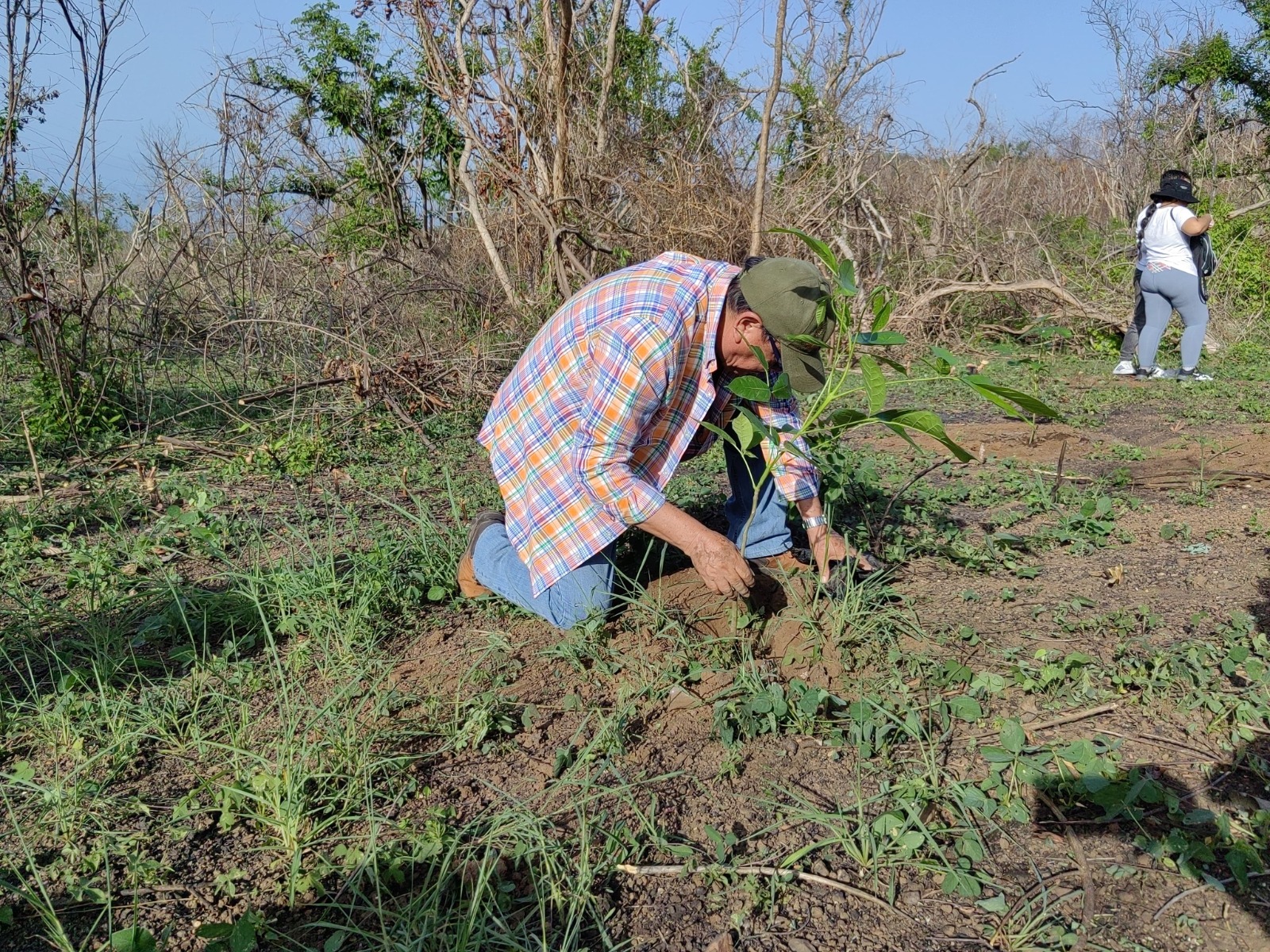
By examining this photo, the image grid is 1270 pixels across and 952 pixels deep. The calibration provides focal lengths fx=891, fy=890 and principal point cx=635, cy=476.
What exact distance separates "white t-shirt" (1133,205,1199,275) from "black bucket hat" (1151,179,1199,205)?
0.08 meters

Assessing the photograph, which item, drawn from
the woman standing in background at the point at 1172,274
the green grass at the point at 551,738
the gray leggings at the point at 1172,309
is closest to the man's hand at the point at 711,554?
the green grass at the point at 551,738

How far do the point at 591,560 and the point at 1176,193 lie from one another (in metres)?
6.80

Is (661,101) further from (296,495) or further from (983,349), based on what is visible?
(296,495)

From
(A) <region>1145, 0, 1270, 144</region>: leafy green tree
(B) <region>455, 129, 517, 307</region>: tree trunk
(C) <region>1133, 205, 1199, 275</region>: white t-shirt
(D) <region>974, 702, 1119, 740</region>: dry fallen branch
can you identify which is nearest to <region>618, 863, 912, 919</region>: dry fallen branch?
(D) <region>974, 702, 1119, 740</region>: dry fallen branch

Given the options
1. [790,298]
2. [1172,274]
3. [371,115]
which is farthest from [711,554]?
[371,115]

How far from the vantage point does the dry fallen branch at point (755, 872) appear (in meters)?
1.68

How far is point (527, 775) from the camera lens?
2.03 m

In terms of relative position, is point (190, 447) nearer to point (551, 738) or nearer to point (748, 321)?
point (551, 738)

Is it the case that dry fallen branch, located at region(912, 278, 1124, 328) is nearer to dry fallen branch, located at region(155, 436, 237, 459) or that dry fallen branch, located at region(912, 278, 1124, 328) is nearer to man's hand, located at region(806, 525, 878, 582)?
man's hand, located at region(806, 525, 878, 582)

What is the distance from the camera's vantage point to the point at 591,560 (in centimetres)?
262

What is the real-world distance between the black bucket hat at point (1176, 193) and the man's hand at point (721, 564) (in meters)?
6.70

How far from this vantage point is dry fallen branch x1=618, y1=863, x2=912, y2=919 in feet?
5.51

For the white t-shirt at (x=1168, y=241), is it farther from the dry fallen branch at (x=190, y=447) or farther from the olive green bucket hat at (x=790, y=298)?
the dry fallen branch at (x=190, y=447)

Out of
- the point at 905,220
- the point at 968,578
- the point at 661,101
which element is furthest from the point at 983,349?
the point at 968,578
